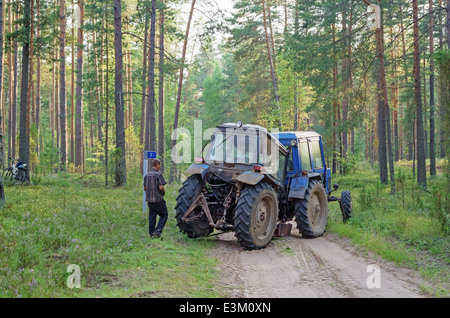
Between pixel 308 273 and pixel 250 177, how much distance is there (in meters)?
2.67

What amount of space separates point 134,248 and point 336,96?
15.1 metres

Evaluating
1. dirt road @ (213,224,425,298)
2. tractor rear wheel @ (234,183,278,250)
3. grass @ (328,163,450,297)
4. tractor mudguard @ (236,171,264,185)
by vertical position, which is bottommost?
dirt road @ (213,224,425,298)

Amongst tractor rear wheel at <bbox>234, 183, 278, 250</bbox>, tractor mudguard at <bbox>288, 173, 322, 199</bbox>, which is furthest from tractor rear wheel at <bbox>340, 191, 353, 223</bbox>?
tractor rear wheel at <bbox>234, 183, 278, 250</bbox>

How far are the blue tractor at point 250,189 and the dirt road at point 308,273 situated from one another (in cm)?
61

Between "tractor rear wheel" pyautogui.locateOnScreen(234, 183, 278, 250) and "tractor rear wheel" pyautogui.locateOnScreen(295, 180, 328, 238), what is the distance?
3.52 feet

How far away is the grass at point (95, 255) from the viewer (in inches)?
229

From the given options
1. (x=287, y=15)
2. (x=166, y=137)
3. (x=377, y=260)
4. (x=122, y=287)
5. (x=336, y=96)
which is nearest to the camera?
(x=122, y=287)

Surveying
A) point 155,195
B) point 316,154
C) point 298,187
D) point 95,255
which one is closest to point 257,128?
point 298,187

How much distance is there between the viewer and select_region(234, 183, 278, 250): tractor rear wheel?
29.1ft

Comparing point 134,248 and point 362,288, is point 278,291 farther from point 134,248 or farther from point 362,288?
point 134,248

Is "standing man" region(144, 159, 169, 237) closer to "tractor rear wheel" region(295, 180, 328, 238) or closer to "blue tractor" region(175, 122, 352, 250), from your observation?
"blue tractor" region(175, 122, 352, 250)

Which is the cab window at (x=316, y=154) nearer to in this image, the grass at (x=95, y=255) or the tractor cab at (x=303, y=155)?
the tractor cab at (x=303, y=155)
